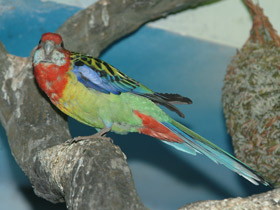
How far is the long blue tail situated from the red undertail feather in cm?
3

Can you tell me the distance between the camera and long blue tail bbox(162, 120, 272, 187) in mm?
1939

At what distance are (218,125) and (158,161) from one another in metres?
0.53

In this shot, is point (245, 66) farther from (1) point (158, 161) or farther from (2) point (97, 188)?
(2) point (97, 188)

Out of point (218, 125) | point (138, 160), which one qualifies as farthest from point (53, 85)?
point (218, 125)

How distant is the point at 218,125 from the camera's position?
3.33 m

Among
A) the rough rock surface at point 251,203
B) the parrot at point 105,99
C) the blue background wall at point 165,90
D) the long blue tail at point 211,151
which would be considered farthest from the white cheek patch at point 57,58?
the blue background wall at point 165,90

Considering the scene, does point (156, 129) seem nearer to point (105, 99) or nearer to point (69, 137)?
point (105, 99)

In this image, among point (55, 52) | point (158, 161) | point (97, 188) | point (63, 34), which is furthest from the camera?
point (158, 161)

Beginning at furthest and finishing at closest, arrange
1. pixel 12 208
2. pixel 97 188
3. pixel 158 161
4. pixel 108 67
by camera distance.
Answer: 1. pixel 158 161
2. pixel 12 208
3. pixel 108 67
4. pixel 97 188

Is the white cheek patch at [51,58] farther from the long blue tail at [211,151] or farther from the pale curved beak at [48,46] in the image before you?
the long blue tail at [211,151]

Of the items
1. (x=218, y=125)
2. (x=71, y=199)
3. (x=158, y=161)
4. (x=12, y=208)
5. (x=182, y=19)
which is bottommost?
(x=12, y=208)

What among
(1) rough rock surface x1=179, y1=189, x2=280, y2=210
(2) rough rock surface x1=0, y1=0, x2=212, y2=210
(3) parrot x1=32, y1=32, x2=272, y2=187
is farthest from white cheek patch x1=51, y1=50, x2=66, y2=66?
(1) rough rock surface x1=179, y1=189, x2=280, y2=210

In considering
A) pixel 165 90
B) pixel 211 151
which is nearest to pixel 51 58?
pixel 211 151

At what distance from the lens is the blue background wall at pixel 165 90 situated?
122 inches
